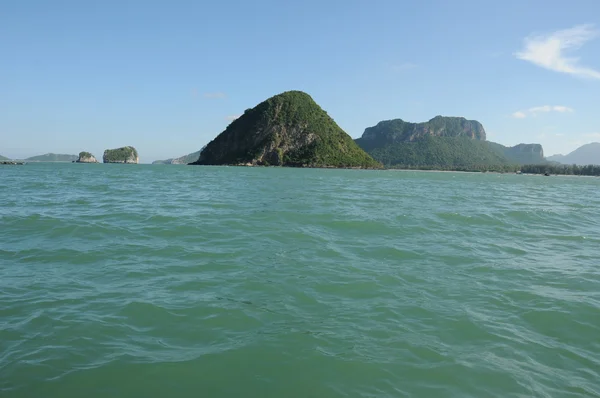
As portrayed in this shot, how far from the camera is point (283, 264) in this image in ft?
33.7

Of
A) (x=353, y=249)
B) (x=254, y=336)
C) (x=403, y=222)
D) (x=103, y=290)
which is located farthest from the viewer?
(x=403, y=222)

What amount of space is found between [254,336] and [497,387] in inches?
142

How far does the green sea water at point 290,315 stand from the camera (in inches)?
197

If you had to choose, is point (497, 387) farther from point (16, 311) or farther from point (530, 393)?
point (16, 311)

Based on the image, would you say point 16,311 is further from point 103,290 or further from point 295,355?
point 295,355

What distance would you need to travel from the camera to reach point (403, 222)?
58.3 feet

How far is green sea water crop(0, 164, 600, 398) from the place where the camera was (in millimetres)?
5000

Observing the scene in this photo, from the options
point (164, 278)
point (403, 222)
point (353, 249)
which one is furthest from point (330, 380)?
point (403, 222)

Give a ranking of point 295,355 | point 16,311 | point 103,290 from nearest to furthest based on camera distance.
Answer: point 295,355 < point 16,311 < point 103,290

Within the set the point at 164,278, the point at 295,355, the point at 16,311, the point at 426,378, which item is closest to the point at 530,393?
the point at 426,378

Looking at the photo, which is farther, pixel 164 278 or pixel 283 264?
pixel 283 264

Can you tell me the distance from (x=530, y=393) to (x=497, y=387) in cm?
39

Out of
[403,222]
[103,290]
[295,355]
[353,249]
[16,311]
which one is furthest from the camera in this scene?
[403,222]

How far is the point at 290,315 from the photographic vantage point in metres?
6.95
